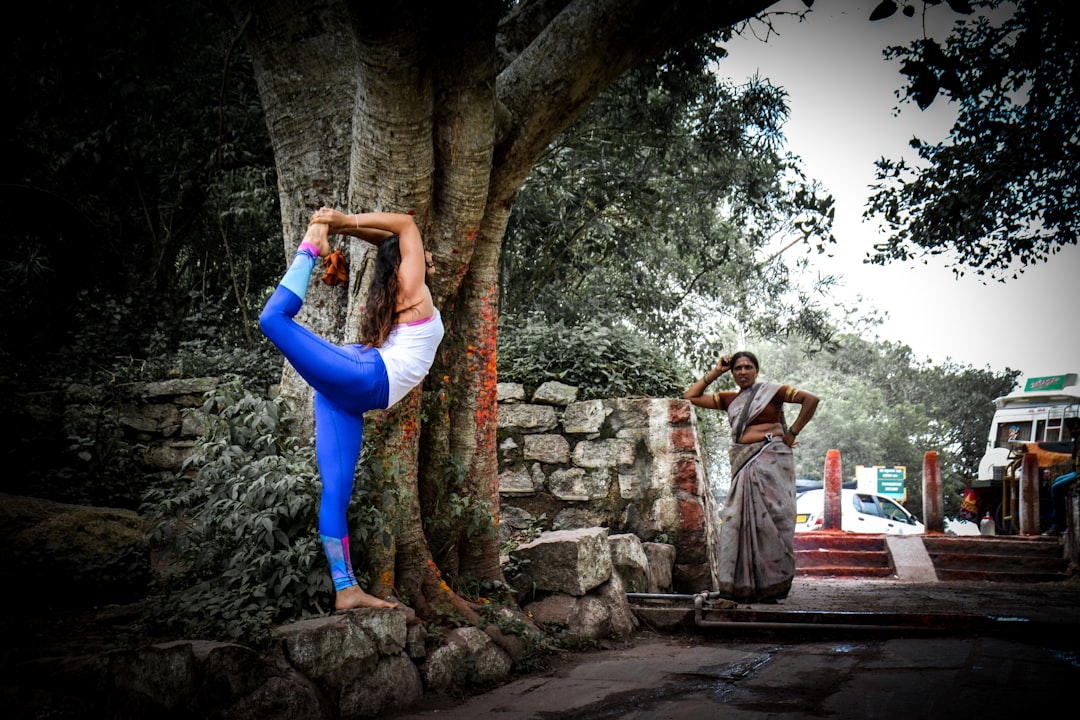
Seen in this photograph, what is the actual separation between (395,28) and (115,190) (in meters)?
6.63

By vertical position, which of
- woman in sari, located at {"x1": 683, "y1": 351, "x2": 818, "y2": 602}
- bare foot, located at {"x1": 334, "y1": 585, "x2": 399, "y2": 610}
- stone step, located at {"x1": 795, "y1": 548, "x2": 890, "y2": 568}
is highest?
woman in sari, located at {"x1": 683, "y1": 351, "x2": 818, "y2": 602}

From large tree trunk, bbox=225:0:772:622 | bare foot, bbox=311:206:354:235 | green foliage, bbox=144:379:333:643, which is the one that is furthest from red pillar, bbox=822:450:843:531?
bare foot, bbox=311:206:354:235

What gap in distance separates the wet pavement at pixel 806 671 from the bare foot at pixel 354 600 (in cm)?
47

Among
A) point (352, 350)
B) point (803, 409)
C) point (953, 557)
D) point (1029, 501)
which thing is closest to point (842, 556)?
point (953, 557)

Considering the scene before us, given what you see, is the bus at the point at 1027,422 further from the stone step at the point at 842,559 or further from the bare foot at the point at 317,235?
the bare foot at the point at 317,235

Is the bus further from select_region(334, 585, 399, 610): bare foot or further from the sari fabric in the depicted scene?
select_region(334, 585, 399, 610): bare foot

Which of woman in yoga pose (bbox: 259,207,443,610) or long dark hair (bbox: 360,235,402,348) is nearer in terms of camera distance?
woman in yoga pose (bbox: 259,207,443,610)

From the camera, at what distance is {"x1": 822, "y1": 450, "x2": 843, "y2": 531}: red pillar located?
41.4 ft

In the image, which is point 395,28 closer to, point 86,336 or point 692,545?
point 692,545

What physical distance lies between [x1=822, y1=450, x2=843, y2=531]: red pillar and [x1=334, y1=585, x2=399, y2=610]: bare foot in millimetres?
10544

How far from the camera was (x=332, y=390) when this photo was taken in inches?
134

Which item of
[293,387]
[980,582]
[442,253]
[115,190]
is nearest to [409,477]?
[293,387]

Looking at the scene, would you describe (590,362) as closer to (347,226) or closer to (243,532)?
(347,226)

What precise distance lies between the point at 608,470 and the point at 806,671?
329 centimetres
